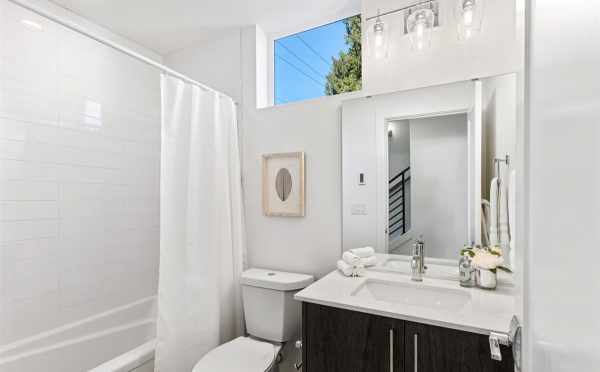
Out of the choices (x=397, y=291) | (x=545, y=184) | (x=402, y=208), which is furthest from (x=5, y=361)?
(x=545, y=184)

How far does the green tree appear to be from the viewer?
1.92 meters

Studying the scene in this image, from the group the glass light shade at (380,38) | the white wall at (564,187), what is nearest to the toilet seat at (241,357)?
the white wall at (564,187)

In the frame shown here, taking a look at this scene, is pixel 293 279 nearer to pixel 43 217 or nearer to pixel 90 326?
pixel 90 326

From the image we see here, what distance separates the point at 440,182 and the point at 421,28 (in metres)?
0.83

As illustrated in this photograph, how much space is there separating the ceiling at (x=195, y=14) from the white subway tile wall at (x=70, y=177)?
209 mm

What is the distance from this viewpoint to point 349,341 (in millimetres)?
1222

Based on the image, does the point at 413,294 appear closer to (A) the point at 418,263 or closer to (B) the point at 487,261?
(A) the point at 418,263

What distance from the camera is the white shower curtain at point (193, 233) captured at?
1.62 meters

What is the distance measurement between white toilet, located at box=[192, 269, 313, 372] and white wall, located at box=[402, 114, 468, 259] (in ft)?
2.47

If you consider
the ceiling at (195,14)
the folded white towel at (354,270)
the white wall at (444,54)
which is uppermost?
the ceiling at (195,14)

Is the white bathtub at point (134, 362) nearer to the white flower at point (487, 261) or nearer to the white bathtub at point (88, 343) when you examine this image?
the white bathtub at point (88, 343)

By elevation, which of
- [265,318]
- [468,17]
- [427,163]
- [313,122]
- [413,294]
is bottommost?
[265,318]

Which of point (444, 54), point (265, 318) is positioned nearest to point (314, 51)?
point (444, 54)

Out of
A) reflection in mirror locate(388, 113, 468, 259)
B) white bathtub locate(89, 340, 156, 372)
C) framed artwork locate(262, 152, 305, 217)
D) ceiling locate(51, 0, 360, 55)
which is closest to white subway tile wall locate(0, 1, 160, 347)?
ceiling locate(51, 0, 360, 55)
